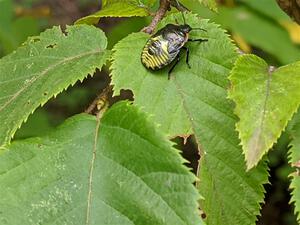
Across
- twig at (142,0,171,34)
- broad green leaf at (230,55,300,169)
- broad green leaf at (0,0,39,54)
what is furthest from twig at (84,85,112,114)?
broad green leaf at (0,0,39,54)

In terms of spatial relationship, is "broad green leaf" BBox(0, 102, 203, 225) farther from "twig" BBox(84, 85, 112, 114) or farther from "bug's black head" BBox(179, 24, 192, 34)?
"bug's black head" BBox(179, 24, 192, 34)

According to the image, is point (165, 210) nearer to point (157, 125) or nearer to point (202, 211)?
point (202, 211)

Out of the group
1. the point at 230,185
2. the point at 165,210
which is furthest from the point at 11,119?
the point at 230,185

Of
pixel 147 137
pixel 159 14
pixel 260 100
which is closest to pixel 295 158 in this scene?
pixel 260 100

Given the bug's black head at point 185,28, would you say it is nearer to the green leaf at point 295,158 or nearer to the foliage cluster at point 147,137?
the foliage cluster at point 147,137

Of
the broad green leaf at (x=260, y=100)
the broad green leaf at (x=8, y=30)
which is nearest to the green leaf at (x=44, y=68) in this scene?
the broad green leaf at (x=260, y=100)
